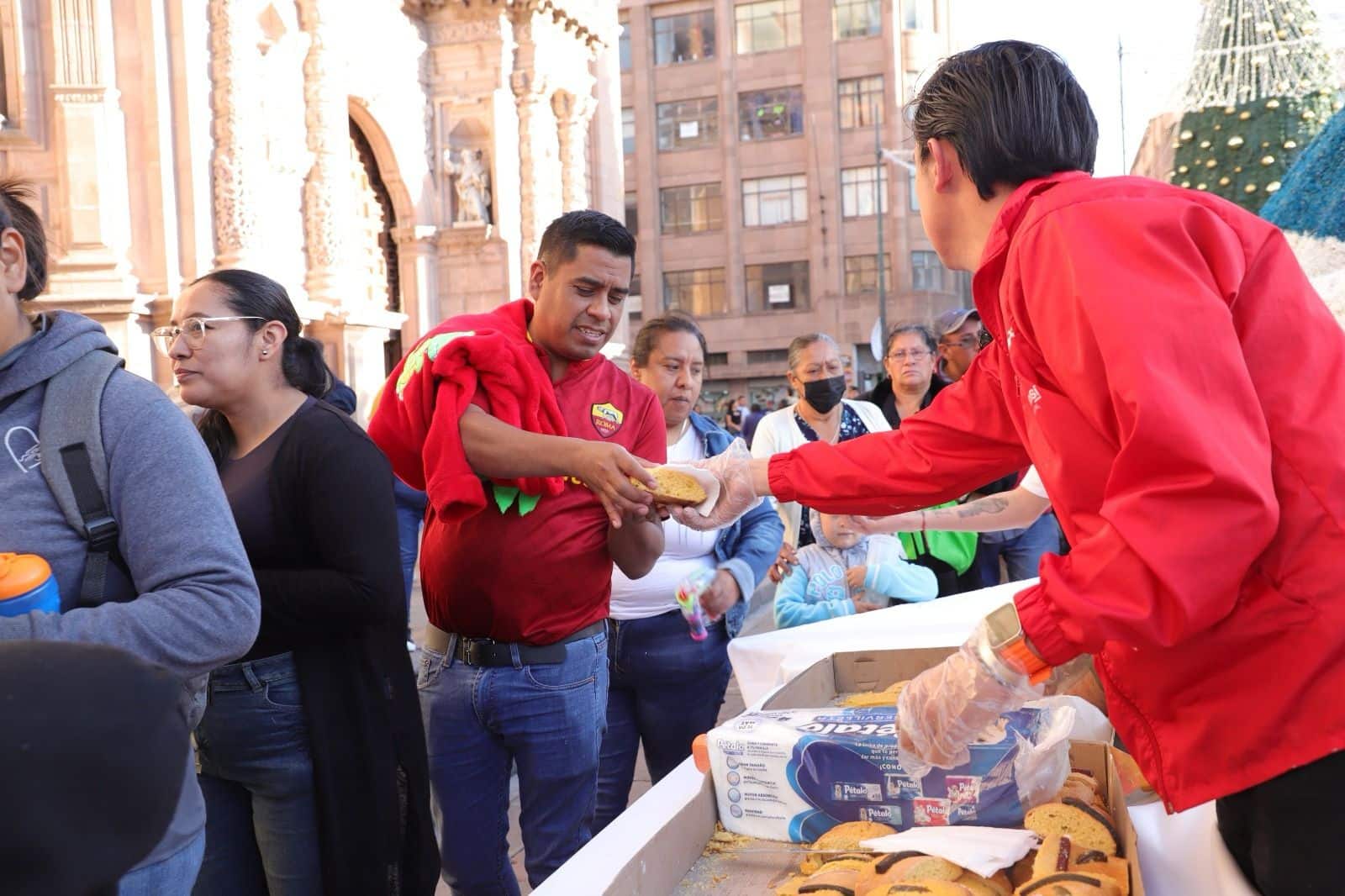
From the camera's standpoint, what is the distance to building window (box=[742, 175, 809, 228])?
1857 inches

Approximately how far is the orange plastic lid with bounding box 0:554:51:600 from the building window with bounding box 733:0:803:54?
4843 centimetres

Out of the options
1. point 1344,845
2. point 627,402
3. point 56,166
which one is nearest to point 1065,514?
point 1344,845

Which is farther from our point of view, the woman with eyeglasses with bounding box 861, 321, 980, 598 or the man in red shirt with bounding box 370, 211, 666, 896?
the woman with eyeglasses with bounding box 861, 321, 980, 598

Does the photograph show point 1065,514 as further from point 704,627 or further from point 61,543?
point 704,627

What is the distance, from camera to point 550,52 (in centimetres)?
2061

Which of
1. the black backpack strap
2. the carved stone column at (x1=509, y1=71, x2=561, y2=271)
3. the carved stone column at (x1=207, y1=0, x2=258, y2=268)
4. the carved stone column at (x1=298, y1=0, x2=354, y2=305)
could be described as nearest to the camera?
the black backpack strap

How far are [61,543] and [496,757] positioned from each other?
1457 millimetres

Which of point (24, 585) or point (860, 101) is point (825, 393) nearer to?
point (24, 585)

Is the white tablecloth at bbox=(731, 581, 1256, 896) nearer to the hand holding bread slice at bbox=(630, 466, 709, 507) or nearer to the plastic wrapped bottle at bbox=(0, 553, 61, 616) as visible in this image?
the hand holding bread slice at bbox=(630, 466, 709, 507)

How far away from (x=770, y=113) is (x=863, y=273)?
25.0 feet

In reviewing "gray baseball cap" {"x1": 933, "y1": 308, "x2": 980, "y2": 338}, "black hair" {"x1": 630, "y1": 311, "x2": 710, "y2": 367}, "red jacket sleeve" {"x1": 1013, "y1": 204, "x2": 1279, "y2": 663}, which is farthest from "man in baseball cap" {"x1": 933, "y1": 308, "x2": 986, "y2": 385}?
"red jacket sleeve" {"x1": 1013, "y1": 204, "x2": 1279, "y2": 663}

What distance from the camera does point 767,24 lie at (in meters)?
47.6

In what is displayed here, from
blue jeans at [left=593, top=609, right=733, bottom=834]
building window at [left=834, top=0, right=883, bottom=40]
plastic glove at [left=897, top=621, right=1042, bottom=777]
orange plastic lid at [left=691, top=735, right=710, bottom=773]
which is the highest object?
building window at [left=834, top=0, right=883, bottom=40]

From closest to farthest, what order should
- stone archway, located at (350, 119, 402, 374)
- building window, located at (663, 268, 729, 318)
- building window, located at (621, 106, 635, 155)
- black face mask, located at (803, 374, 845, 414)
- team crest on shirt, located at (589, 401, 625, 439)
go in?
team crest on shirt, located at (589, 401, 625, 439), black face mask, located at (803, 374, 845, 414), stone archway, located at (350, 119, 402, 374), building window, located at (663, 268, 729, 318), building window, located at (621, 106, 635, 155)
